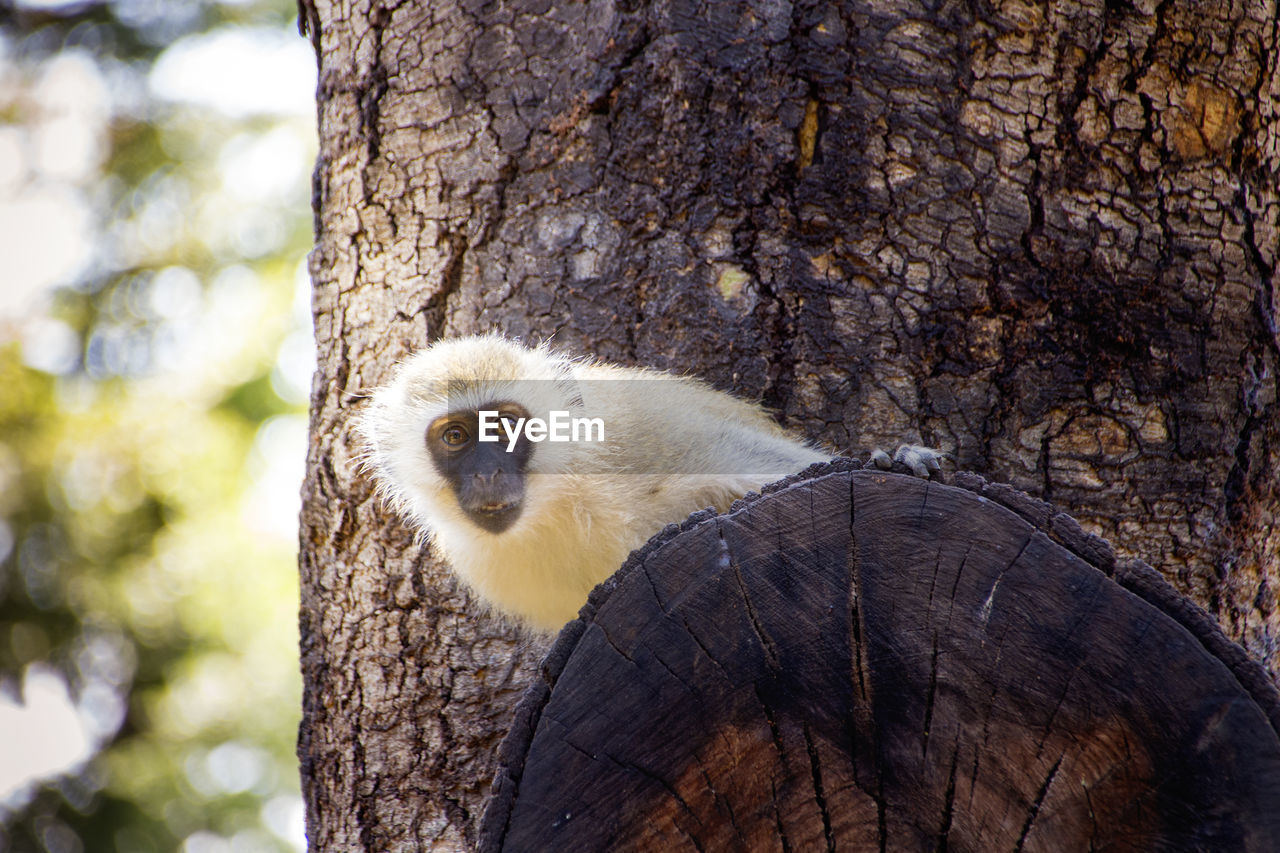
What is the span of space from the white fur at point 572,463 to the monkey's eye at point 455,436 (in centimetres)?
7

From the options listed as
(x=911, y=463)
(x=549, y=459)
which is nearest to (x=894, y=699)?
(x=911, y=463)

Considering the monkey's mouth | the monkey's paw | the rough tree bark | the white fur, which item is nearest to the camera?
the monkey's paw

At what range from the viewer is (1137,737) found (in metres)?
1.50

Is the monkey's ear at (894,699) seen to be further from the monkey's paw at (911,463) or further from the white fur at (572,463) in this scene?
the white fur at (572,463)

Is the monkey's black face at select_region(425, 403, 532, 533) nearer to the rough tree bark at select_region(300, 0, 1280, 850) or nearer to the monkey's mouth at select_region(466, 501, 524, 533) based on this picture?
the monkey's mouth at select_region(466, 501, 524, 533)

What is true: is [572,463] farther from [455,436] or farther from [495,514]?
[455,436]

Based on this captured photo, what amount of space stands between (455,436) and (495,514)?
0.39m

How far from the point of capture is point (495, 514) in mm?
3129

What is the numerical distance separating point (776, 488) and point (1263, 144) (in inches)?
69.3

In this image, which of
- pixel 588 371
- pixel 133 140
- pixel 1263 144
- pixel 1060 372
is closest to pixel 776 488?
pixel 1060 372

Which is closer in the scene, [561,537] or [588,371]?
[588,371]

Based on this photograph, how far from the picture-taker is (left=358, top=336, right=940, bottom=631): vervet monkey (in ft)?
9.45

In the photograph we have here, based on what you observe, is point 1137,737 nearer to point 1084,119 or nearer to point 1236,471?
point 1236,471

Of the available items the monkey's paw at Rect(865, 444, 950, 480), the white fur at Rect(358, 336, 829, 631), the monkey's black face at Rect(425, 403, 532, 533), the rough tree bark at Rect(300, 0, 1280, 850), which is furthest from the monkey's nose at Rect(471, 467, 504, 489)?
the monkey's paw at Rect(865, 444, 950, 480)
